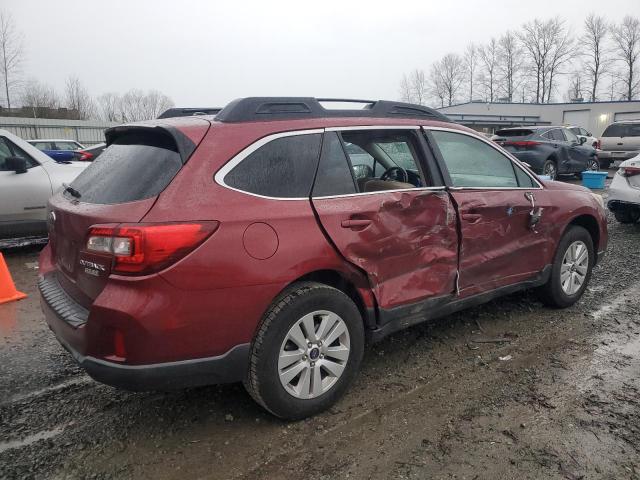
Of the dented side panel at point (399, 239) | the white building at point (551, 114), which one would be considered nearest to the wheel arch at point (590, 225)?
the dented side panel at point (399, 239)

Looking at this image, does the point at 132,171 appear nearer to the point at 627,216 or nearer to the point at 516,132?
the point at 627,216

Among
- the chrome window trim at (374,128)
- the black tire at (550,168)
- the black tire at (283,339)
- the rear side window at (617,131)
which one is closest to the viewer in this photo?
the black tire at (283,339)

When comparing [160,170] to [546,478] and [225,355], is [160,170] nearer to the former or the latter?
[225,355]

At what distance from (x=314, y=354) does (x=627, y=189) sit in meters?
7.21

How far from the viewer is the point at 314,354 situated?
9.32ft

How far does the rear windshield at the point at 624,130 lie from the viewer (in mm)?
19719

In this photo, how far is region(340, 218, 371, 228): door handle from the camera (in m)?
2.92

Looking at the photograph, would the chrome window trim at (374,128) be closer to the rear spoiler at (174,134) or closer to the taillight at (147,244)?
the rear spoiler at (174,134)

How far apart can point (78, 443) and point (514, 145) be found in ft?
47.8

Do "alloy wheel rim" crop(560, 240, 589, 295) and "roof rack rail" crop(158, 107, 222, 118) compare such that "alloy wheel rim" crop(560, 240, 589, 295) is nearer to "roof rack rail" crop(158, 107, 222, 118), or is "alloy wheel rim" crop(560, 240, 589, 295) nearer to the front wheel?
"roof rack rail" crop(158, 107, 222, 118)

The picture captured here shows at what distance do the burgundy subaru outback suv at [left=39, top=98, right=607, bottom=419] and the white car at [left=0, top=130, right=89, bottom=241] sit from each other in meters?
3.90

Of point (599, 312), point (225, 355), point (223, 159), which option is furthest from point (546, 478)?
point (599, 312)

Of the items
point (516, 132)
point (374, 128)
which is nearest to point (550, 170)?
point (516, 132)

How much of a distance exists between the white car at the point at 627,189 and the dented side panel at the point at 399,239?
5.86m
